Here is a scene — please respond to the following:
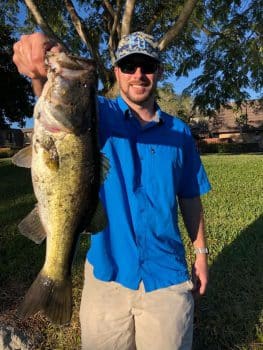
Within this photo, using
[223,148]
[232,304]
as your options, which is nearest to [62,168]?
[232,304]

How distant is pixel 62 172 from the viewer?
2229 millimetres

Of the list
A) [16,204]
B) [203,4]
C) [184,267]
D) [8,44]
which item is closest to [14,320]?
[184,267]

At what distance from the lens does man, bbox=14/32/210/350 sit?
270 cm

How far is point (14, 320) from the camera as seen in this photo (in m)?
4.48

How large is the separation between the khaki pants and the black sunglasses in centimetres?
117

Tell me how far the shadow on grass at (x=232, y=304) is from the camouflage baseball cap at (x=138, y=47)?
2.56 m

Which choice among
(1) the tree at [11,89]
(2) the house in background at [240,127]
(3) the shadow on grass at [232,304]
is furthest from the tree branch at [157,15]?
(2) the house in background at [240,127]

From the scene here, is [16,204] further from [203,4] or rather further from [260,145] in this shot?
[260,145]

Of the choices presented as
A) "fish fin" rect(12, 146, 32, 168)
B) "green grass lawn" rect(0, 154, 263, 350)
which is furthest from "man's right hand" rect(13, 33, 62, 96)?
"green grass lawn" rect(0, 154, 263, 350)

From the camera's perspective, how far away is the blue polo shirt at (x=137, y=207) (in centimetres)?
270

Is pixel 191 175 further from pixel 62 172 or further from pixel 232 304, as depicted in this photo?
pixel 232 304

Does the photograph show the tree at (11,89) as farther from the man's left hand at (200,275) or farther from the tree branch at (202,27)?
the man's left hand at (200,275)

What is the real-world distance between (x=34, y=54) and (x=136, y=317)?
150 cm

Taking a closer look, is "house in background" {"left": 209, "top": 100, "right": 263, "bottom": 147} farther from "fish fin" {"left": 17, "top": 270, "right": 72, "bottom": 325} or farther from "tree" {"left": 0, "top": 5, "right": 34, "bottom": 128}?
"fish fin" {"left": 17, "top": 270, "right": 72, "bottom": 325}
